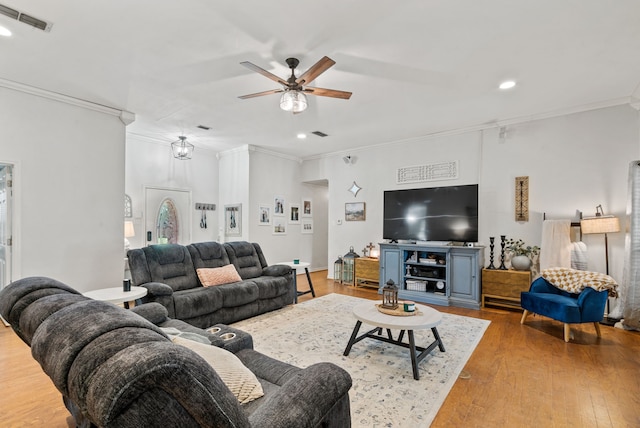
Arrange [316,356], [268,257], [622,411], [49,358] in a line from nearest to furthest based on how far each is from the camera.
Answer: [49,358], [622,411], [316,356], [268,257]

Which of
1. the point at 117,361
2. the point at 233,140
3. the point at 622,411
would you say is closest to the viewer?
the point at 117,361

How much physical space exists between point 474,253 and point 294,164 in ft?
14.8

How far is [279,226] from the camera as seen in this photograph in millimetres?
7160

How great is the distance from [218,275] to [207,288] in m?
0.30

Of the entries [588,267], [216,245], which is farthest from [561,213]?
[216,245]

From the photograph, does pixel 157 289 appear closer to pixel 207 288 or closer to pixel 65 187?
pixel 207 288

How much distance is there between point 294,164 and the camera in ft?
24.8

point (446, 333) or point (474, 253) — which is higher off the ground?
point (474, 253)

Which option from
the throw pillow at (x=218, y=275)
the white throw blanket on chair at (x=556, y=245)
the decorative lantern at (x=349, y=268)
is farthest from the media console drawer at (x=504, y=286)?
the throw pillow at (x=218, y=275)

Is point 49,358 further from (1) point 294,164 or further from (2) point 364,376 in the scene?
(1) point 294,164

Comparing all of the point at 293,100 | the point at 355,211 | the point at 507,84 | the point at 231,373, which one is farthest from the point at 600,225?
the point at 231,373

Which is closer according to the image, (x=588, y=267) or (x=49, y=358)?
(x=49, y=358)

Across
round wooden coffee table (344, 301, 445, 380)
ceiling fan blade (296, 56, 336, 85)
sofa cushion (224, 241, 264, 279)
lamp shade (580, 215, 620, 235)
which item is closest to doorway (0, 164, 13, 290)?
sofa cushion (224, 241, 264, 279)

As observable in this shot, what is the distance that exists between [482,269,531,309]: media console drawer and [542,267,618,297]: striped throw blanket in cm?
48
